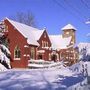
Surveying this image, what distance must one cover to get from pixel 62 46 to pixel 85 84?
63.9 metres

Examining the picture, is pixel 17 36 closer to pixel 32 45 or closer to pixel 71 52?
pixel 32 45

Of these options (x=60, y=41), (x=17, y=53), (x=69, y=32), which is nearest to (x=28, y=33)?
(x=17, y=53)

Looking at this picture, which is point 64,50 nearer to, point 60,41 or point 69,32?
point 60,41

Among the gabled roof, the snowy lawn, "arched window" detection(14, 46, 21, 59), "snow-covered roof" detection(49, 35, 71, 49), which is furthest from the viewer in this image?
"snow-covered roof" detection(49, 35, 71, 49)

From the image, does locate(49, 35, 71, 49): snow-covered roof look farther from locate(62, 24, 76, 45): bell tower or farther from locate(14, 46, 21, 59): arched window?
locate(14, 46, 21, 59): arched window

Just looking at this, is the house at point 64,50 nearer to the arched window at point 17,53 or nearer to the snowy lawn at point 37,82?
the arched window at point 17,53

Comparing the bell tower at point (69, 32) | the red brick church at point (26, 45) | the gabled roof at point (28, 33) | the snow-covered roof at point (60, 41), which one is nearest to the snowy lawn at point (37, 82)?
the red brick church at point (26, 45)

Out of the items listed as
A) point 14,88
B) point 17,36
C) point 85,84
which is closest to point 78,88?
point 85,84

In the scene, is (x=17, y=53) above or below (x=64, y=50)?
below

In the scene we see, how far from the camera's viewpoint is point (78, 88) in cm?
1157

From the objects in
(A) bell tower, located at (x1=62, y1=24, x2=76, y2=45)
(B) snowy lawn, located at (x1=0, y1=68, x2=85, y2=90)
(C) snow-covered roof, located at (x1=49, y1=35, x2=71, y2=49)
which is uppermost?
(A) bell tower, located at (x1=62, y1=24, x2=76, y2=45)

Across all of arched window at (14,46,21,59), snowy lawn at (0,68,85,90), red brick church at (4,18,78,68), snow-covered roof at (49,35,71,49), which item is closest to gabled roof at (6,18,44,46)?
red brick church at (4,18,78,68)

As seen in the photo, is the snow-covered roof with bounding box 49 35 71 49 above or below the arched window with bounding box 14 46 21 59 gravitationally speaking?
above

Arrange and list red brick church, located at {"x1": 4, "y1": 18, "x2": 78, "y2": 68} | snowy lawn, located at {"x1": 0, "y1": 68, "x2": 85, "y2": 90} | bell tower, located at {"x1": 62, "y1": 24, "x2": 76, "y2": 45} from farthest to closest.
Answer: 1. bell tower, located at {"x1": 62, "y1": 24, "x2": 76, "y2": 45}
2. red brick church, located at {"x1": 4, "y1": 18, "x2": 78, "y2": 68}
3. snowy lawn, located at {"x1": 0, "y1": 68, "x2": 85, "y2": 90}
